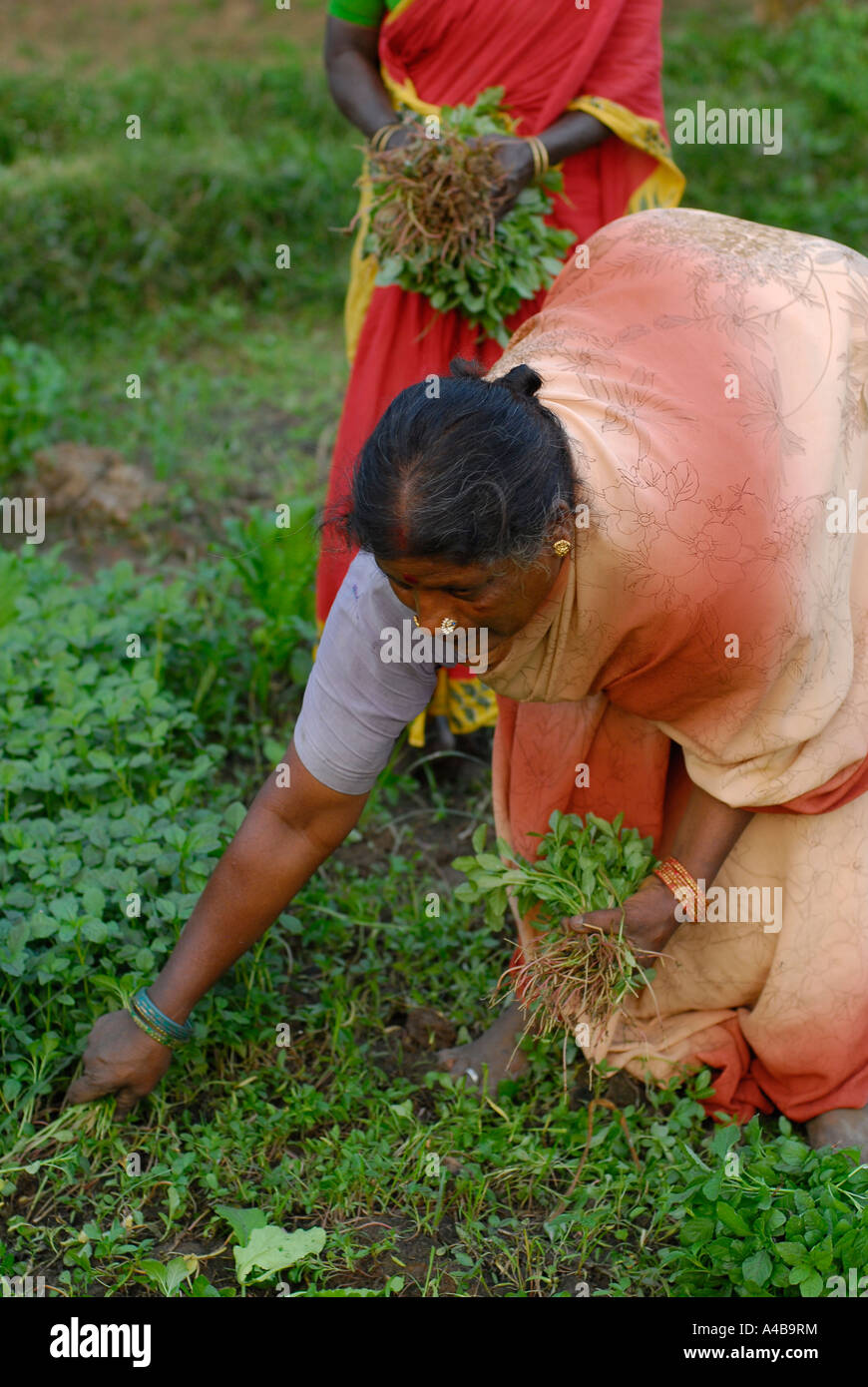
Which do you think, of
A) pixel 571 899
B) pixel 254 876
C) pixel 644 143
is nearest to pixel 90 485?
pixel 644 143

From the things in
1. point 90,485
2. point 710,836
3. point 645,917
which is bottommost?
point 645,917

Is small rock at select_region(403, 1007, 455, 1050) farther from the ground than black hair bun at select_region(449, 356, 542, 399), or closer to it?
closer to it

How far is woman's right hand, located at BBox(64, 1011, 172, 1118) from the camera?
241cm

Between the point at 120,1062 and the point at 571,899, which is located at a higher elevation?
the point at 571,899

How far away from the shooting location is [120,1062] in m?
2.41

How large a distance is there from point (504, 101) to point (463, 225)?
382 millimetres

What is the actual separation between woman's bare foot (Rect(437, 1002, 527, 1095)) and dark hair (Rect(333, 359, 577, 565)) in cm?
116

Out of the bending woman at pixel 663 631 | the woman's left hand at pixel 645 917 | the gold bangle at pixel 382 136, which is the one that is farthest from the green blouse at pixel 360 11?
the woman's left hand at pixel 645 917

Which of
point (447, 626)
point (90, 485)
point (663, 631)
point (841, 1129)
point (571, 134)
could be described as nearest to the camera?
point (447, 626)

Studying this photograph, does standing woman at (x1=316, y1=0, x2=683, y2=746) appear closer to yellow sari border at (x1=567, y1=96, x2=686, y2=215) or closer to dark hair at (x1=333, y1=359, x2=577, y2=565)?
yellow sari border at (x1=567, y1=96, x2=686, y2=215)

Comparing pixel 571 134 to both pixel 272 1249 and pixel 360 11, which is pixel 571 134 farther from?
pixel 272 1249

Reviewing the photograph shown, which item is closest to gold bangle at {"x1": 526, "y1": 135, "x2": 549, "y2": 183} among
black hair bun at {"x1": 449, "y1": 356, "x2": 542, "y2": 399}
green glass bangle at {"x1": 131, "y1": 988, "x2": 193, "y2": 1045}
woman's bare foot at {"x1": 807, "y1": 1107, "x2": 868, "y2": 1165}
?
black hair bun at {"x1": 449, "y1": 356, "x2": 542, "y2": 399}

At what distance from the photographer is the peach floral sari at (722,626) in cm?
207

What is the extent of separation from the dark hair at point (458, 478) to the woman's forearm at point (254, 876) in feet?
1.92
